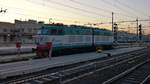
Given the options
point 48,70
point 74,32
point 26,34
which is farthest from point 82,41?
point 26,34

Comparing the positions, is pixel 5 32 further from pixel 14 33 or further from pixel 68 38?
pixel 68 38

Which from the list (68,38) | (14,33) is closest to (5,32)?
(14,33)

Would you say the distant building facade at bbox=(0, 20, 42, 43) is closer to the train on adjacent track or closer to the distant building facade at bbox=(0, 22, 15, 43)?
the distant building facade at bbox=(0, 22, 15, 43)

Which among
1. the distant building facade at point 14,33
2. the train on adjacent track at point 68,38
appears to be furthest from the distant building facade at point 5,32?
the train on adjacent track at point 68,38

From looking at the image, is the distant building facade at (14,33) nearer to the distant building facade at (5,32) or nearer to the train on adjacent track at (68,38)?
the distant building facade at (5,32)

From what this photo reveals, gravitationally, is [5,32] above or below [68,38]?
above

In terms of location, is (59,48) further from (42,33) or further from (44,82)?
(44,82)

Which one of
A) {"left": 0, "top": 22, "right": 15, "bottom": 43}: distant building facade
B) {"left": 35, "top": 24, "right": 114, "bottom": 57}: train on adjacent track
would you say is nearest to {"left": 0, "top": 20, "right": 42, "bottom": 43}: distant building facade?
{"left": 0, "top": 22, "right": 15, "bottom": 43}: distant building facade

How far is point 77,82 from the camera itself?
15508 millimetres

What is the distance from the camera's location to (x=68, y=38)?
36.0 m

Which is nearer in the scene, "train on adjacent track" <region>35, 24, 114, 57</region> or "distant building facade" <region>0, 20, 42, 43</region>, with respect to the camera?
"train on adjacent track" <region>35, 24, 114, 57</region>

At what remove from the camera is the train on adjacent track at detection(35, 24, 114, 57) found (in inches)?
1264

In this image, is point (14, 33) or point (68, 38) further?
point (14, 33)

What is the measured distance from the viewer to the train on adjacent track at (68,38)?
32.1 m
